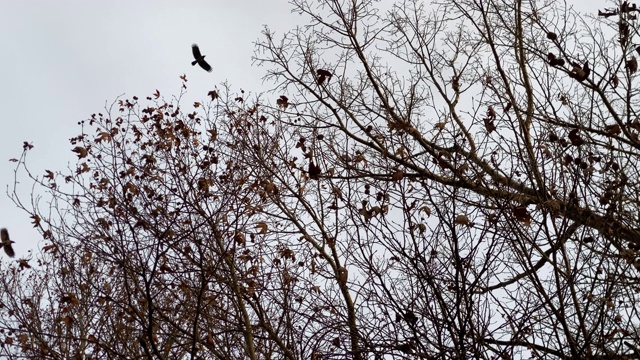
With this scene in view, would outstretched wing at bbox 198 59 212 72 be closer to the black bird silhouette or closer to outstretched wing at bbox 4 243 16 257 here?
the black bird silhouette

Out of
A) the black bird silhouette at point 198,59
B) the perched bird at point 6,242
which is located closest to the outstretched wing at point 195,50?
the black bird silhouette at point 198,59

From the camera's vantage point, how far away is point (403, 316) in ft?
10.3

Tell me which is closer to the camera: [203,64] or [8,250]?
[8,250]

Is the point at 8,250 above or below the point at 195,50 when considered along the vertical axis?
below

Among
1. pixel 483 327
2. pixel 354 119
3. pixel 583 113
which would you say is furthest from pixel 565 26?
pixel 483 327

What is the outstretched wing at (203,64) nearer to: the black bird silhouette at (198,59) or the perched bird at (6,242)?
the black bird silhouette at (198,59)

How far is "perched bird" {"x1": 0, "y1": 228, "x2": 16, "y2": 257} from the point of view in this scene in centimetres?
352

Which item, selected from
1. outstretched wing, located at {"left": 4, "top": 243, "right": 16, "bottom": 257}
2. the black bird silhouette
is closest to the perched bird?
outstretched wing, located at {"left": 4, "top": 243, "right": 16, "bottom": 257}

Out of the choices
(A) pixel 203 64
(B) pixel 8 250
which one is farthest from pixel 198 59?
(B) pixel 8 250

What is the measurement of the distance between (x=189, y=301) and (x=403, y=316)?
2.75m

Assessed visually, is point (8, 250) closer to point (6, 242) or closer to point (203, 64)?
point (6, 242)

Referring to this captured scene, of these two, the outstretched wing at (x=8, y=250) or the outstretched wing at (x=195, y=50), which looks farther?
the outstretched wing at (x=195, y=50)

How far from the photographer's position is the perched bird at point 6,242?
352 centimetres

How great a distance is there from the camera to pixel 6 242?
11.5 feet
